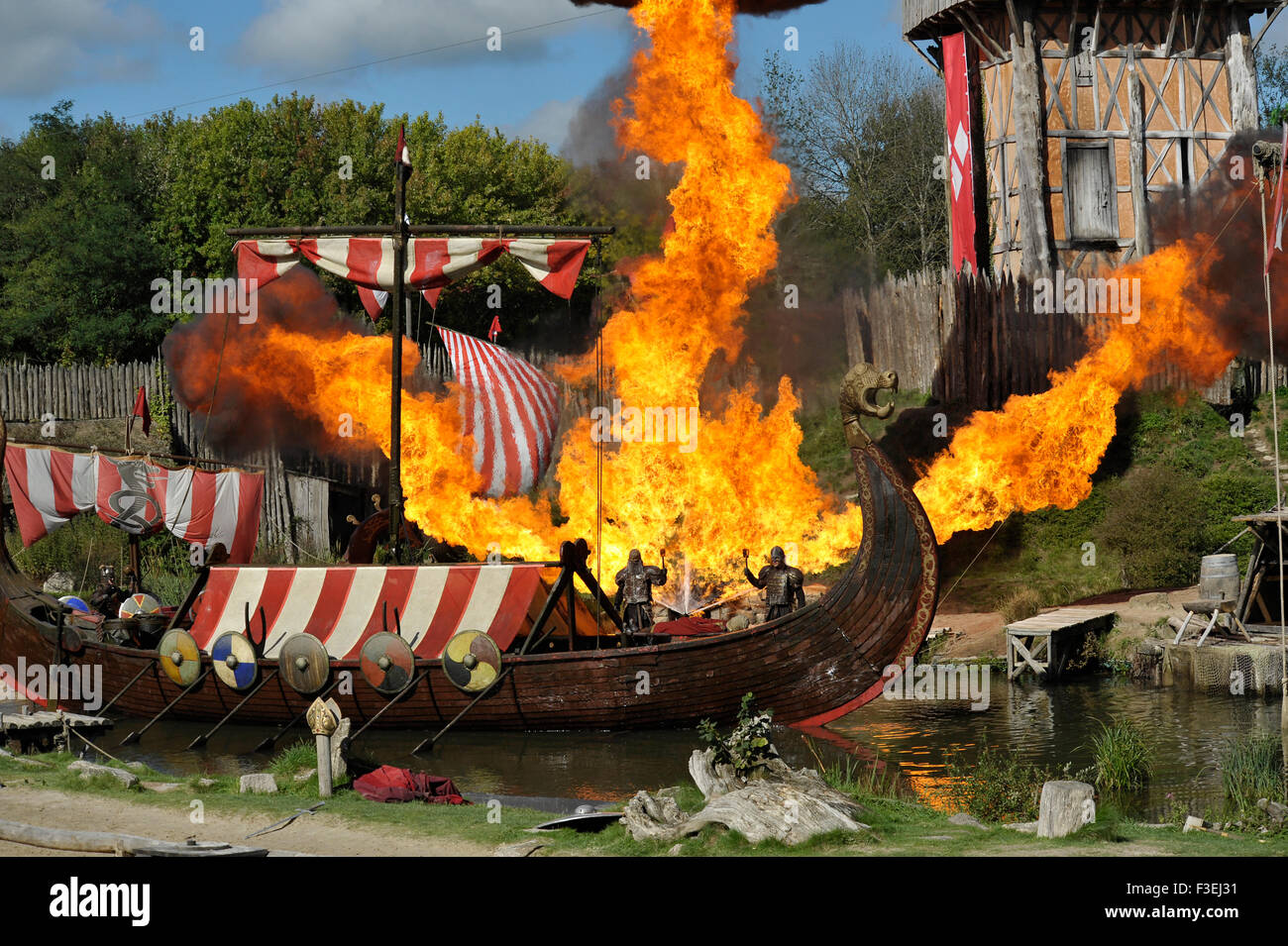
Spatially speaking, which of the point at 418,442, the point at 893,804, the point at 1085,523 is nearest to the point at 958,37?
the point at 1085,523

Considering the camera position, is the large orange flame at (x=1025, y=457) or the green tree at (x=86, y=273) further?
the green tree at (x=86, y=273)

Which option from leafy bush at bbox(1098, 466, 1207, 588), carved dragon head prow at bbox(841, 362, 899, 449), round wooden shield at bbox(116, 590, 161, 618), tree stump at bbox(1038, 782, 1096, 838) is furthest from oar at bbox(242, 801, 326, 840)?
leafy bush at bbox(1098, 466, 1207, 588)

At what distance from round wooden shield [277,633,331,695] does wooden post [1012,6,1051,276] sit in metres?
19.5

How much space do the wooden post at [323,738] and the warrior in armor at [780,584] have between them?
6961 millimetres

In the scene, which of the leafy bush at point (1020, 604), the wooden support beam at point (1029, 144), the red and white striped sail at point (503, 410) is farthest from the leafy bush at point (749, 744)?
the wooden support beam at point (1029, 144)

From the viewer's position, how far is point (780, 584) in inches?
738

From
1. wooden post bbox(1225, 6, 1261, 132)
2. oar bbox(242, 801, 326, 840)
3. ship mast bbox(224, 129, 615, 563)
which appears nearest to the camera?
oar bbox(242, 801, 326, 840)

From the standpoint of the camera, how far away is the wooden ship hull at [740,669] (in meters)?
17.2

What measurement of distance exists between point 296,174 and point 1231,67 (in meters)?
22.9

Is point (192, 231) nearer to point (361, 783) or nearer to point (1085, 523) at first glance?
point (1085, 523)

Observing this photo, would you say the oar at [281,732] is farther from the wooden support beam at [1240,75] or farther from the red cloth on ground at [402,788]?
the wooden support beam at [1240,75]

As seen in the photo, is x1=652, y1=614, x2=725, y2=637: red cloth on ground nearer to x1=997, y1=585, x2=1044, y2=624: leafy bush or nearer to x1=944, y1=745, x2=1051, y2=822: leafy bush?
x1=944, y1=745, x2=1051, y2=822: leafy bush

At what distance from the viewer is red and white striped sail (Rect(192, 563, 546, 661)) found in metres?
18.4

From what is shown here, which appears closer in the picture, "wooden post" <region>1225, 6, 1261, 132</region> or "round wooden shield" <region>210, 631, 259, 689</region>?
"round wooden shield" <region>210, 631, 259, 689</region>
